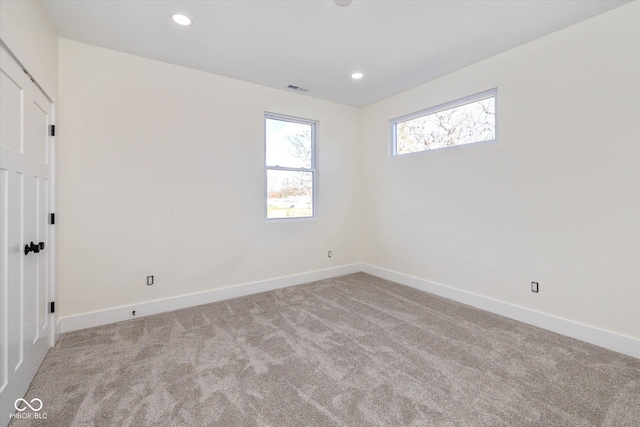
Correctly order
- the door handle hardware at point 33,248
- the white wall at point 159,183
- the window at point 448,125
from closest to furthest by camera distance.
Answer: the door handle hardware at point 33,248 < the white wall at point 159,183 < the window at point 448,125

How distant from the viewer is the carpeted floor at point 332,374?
5.43ft

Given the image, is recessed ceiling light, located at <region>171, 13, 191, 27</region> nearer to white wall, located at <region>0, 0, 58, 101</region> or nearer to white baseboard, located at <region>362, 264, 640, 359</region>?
white wall, located at <region>0, 0, 58, 101</region>

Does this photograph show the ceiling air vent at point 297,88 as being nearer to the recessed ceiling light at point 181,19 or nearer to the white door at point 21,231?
the recessed ceiling light at point 181,19

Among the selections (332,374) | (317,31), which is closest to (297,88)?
(317,31)

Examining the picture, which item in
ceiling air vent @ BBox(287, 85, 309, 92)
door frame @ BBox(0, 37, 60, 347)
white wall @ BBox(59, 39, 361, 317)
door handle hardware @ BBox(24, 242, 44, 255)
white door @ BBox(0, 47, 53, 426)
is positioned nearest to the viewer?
white door @ BBox(0, 47, 53, 426)

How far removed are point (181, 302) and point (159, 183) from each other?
4.53 feet

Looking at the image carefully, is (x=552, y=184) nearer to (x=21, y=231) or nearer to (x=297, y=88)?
(x=297, y=88)

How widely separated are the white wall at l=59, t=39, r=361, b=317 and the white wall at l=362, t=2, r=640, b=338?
2.07m

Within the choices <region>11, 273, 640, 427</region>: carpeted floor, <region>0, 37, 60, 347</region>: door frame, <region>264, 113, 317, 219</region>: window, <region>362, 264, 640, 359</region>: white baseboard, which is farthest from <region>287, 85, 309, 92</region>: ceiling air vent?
<region>362, 264, 640, 359</region>: white baseboard

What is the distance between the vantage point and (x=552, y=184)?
2.70 meters

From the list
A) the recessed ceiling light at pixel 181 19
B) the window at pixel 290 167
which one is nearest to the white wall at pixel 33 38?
the recessed ceiling light at pixel 181 19

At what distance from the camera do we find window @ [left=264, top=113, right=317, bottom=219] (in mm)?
4039

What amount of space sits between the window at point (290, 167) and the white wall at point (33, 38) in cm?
218

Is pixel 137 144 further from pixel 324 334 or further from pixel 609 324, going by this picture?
pixel 609 324
